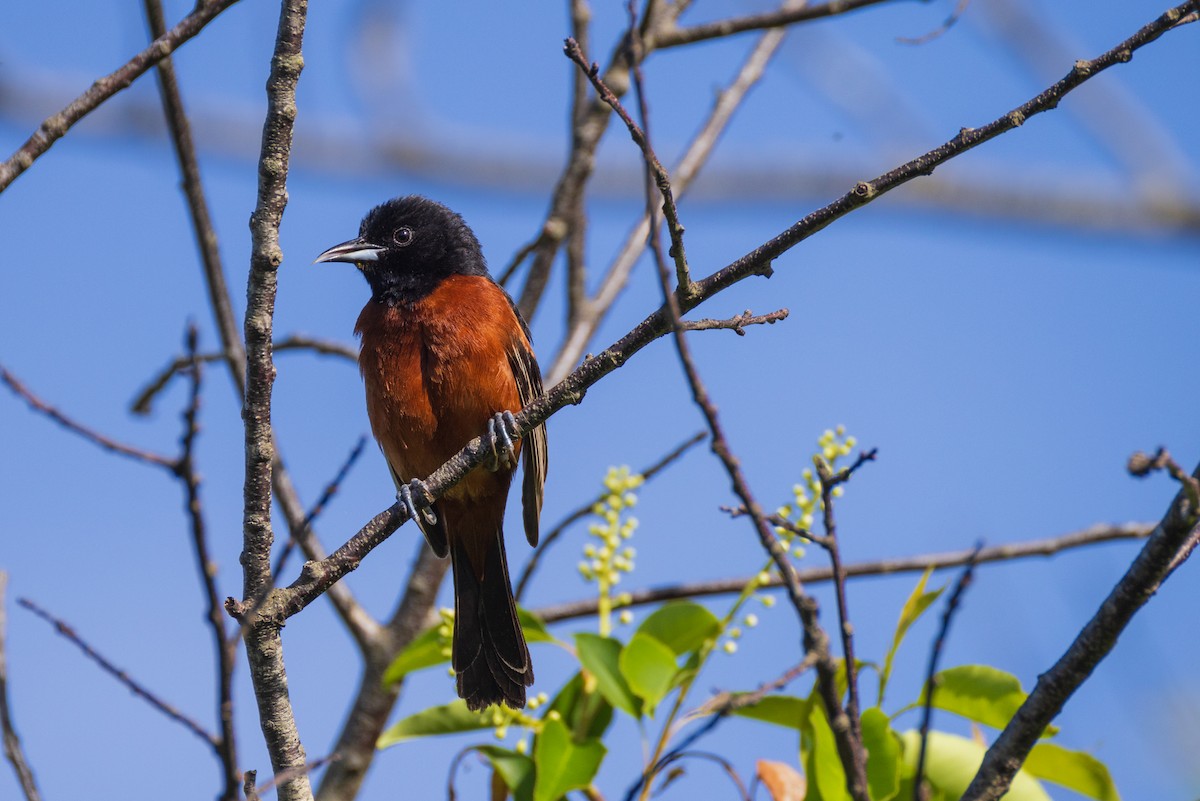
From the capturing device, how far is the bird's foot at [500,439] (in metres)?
3.14

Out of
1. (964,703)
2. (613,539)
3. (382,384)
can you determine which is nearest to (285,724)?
(613,539)

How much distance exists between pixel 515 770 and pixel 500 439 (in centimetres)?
92

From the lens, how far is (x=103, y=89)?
2.94 meters

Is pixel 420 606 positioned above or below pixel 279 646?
above

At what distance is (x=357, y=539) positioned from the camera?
9.53 feet

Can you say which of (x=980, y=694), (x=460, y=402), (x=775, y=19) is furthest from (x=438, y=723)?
(x=775, y=19)

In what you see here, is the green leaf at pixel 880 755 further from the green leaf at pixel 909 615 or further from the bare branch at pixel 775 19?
the bare branch at pixel 775 19

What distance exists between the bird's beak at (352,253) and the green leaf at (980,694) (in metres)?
2.95

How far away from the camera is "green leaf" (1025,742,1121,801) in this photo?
3.06 meters

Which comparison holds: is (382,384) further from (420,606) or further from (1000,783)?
(1000,783)

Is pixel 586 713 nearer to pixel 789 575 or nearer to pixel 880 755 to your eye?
pixel 880 755

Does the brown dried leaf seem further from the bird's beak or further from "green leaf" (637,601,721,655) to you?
the bird's beak

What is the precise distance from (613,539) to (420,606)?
167 centimetres

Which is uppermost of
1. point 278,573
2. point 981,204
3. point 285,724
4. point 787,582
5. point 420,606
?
point 981,204
